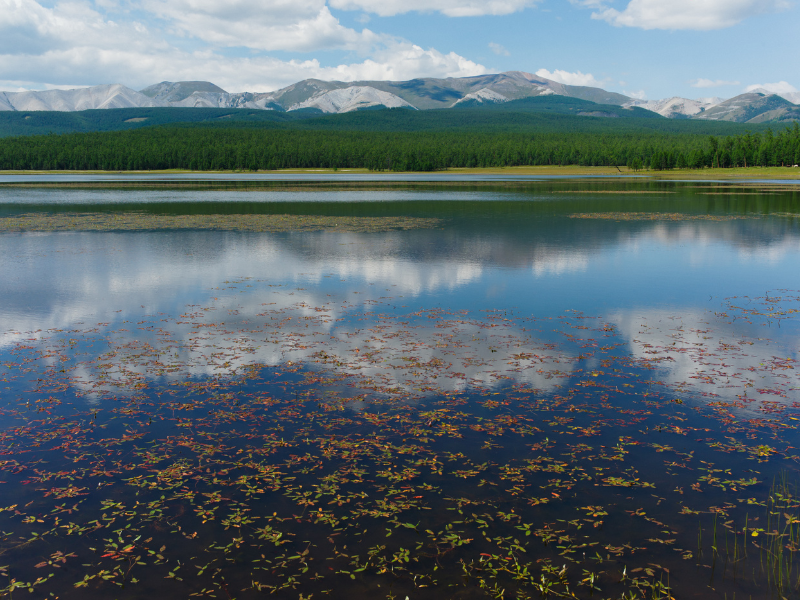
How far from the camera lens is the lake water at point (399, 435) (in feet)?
24.1

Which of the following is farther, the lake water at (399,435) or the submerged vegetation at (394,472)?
the lake water at (399,435)

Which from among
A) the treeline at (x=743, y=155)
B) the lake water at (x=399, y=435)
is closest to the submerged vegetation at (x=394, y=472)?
the lake water at (x=399, y=435)

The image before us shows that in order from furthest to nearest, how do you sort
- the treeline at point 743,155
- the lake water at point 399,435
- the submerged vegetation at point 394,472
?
the treeline at point 743,155
the lake water at point 399,435
the submerged vegetation at point 394,472

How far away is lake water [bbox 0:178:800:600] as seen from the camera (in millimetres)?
7336

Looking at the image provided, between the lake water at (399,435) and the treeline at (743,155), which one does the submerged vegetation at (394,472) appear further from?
the treeline at (743,155)

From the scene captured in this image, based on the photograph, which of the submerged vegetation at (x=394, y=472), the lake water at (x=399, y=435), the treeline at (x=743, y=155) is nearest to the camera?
the submerged vegetation at (x=394, y=472)

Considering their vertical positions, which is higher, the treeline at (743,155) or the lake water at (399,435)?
the treeline at (743,155)

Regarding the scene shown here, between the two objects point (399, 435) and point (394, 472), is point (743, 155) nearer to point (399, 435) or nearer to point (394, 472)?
point (399, 435)

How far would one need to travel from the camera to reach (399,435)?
10.6 meters

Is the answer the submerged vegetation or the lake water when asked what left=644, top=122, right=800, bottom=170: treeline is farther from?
the submerged vegetation

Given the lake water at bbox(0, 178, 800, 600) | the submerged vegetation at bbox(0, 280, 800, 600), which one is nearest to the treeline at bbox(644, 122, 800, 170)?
the lake water at bbox(0, 178, 800, 600)

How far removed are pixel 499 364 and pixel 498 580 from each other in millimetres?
7454

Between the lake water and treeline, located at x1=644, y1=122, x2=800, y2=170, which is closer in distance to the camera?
the lake water

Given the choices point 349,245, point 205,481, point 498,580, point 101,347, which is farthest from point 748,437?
point 349,245
